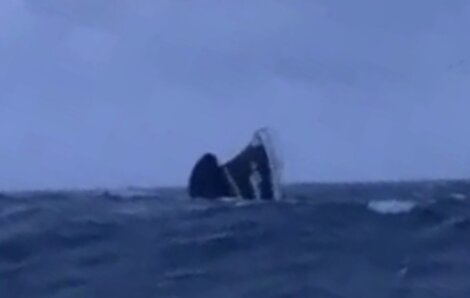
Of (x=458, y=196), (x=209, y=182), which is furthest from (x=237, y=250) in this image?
(x=458, y=196)

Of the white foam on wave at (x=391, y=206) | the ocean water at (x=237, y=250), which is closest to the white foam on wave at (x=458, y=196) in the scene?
the white foam on wave at (x=391, y=206)

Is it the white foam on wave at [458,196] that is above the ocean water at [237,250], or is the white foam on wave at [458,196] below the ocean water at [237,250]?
above

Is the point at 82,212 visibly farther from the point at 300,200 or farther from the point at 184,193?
the point at 184,193

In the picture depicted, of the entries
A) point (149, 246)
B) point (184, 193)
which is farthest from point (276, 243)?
point (184, 193)

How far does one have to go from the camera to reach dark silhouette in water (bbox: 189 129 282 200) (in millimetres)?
58750

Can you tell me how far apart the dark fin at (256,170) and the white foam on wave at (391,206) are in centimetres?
384

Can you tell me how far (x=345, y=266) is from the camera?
3553cm

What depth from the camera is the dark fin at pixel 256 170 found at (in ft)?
194

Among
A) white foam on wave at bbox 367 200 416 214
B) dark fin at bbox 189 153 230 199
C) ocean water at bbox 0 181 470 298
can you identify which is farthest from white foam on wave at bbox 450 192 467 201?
dark fin at bbox 189 153 230 199

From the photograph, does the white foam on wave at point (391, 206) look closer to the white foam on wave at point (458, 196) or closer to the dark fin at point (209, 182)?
the white foam on wave at point (458, 196)

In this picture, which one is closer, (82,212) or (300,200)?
(82,212)

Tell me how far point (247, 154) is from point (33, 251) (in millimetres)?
21501

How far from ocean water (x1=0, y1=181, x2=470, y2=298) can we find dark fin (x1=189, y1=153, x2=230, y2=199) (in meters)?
2.95

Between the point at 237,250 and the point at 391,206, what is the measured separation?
51.9 feet
